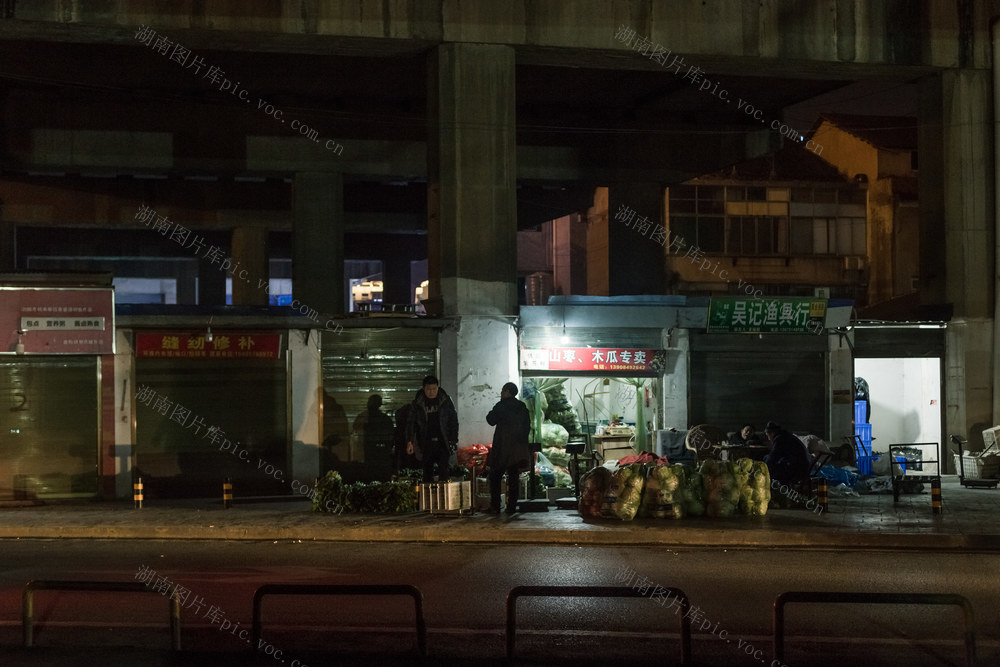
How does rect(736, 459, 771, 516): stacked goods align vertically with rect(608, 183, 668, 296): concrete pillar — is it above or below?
below

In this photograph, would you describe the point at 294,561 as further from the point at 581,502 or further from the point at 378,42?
the point at 378,42

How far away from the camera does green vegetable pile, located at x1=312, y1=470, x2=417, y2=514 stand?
17.0 m

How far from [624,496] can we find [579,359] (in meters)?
7.03

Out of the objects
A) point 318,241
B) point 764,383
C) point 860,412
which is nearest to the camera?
point 764,383

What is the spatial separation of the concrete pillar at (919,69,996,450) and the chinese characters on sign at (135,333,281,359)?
14859mm

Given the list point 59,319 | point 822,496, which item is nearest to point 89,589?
point 822,496

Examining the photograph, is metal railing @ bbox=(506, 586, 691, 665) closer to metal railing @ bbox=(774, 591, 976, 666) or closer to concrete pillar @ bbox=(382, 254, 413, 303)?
metal railing @ bbox=(774, 591, 976, 666)

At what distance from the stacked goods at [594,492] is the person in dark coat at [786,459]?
3.19m

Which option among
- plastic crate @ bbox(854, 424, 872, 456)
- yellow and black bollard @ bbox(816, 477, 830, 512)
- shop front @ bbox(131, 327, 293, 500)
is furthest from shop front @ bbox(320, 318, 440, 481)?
plastic crate @ bbox(854, 424, 872, 456)

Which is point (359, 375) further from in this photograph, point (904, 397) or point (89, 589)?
point (89, 589)

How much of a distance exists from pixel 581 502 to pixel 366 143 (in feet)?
73.3

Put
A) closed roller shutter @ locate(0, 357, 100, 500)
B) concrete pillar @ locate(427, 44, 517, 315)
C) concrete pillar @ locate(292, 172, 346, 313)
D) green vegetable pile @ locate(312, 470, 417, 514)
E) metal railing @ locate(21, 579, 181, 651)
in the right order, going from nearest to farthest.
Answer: metal railing @ locate(21, 579, 181, 651), green vegetable pile @ locate(312, 470, 417, 514), closed roller shutter @ locate(0, 357, 100, 500), concrete pillar @ locate(427, 44, 517, 315), concrete pillar @ locate(292, 172, 346, 313)

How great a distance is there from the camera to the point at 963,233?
2572cm

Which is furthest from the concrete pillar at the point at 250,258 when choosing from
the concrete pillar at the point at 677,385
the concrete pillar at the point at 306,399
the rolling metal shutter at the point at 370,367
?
the concrete pillar at the point at 677,385
